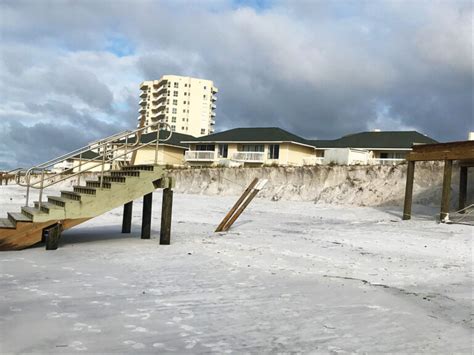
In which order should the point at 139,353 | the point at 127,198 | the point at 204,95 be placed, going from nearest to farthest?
1. the point at 139,353
2. the point at 127,198
3. the point at 204,95

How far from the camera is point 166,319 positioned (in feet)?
15.3

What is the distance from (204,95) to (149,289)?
116775 mm

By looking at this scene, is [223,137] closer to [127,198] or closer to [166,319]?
[127,198]

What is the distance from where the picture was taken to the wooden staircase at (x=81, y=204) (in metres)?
9.10

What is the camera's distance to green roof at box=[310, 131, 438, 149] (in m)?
46.4

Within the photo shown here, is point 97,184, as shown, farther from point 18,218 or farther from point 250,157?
point 250,157

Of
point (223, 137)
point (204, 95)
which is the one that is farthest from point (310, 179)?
point (204, 95)

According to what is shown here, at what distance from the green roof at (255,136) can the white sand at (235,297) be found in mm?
37967

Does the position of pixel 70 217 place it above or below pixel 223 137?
below

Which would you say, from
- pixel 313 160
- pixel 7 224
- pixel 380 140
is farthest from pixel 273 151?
pixel 7 224

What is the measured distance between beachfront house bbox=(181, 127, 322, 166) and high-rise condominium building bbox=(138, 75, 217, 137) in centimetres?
6440

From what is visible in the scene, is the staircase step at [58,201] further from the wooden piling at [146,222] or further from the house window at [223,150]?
the house window at [223,150]

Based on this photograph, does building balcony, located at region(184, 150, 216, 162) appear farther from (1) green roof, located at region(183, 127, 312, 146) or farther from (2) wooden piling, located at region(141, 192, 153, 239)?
(2) wooden piling, located at region(141, 192, 153, 239)

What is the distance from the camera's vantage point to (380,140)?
48531 mm
